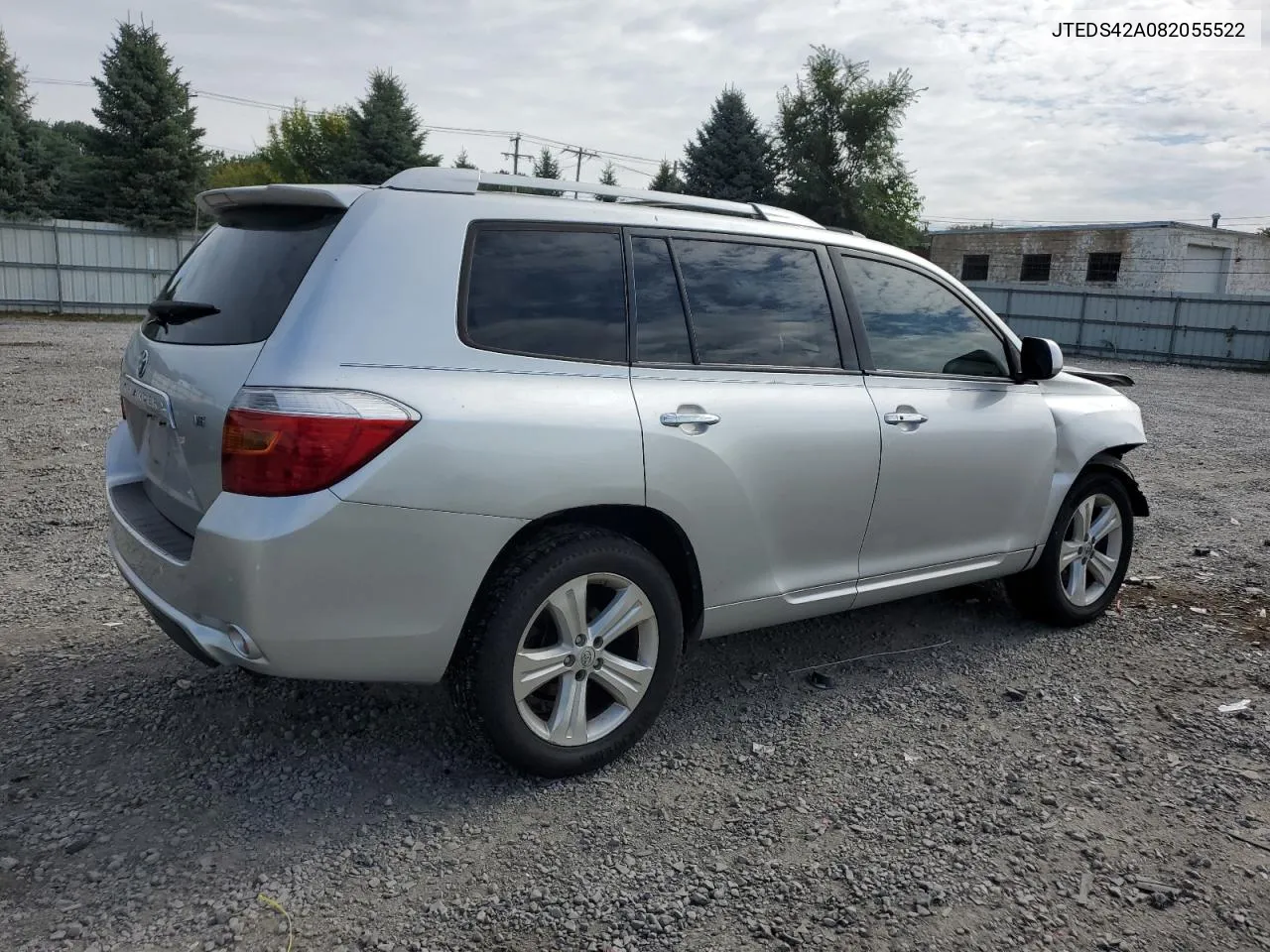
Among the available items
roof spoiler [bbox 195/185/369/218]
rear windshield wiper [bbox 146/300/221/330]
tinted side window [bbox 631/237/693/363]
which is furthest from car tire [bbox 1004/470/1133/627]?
rear windshield wiper [bbox 146/300/221/330]

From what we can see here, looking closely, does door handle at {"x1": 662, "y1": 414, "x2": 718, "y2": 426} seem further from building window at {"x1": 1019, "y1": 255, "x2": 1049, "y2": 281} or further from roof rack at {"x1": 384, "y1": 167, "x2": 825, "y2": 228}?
building window at {"x1": 1019, "y1": 255, "x2": 1049, "y2": 281}

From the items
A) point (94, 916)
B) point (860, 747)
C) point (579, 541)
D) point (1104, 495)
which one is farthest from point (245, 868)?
point (1104, 495)

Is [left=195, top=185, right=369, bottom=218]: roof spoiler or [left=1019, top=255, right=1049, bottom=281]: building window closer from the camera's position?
[left=195, top=185, right=369, bottom=218]: roof spoiler

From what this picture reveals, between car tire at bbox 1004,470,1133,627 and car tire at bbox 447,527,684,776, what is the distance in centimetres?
224

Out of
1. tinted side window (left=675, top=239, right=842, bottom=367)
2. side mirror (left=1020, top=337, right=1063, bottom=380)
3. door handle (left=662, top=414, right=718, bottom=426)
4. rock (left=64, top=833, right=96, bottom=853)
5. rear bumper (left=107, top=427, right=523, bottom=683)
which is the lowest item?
rock (left=64, top=833, right=96, bottom=853)

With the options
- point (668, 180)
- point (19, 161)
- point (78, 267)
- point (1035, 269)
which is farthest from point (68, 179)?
point (1035, 269)

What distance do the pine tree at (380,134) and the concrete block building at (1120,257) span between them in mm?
24327

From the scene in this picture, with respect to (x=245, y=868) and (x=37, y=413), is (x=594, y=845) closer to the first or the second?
(x=245, y=868)

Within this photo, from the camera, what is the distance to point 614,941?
2465mm

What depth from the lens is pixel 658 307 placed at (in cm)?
335

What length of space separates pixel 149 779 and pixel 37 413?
7.87m

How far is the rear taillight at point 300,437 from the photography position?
8.50 feet

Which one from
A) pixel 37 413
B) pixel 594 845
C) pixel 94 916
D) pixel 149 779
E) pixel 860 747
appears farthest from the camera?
pixel 37 413

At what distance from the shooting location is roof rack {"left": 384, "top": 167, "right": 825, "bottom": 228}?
3.08 meters
